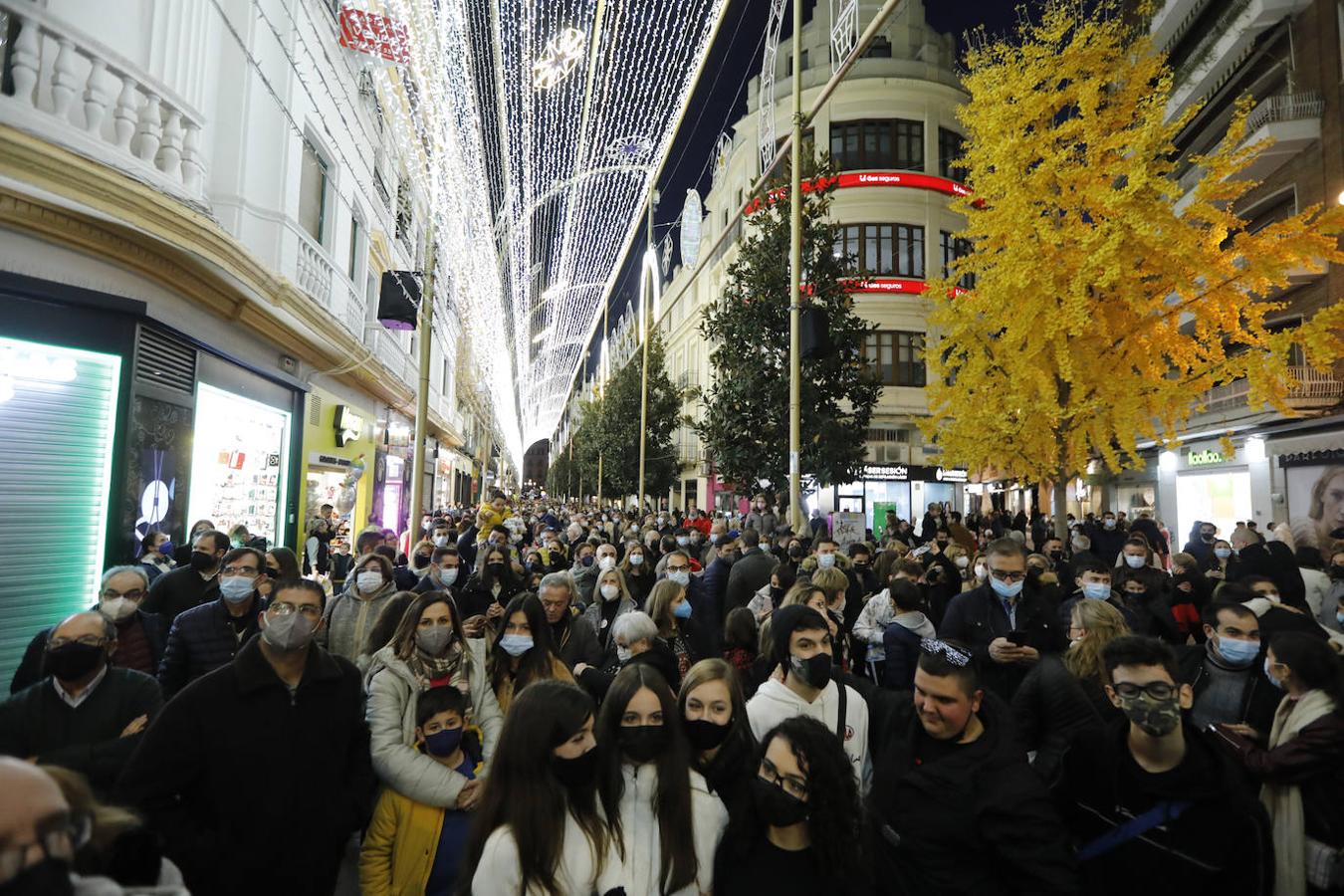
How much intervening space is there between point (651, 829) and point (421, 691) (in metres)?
1.69

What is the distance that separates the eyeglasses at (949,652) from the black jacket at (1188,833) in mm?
670

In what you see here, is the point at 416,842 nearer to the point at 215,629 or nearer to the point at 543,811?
the point at 543,811

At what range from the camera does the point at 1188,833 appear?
8.84 feet

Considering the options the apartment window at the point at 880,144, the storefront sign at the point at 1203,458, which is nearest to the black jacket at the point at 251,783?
the storefront sign at the point at 1203,458

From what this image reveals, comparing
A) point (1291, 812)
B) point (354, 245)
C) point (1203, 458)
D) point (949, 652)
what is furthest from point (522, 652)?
point (1203, 458)

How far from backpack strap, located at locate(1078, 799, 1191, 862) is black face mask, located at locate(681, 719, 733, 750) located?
1471mm

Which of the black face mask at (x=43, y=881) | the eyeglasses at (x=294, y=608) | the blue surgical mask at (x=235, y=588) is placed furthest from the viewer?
the blue surgical mask at (x=235, y=588)

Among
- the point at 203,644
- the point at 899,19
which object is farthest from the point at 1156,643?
the point at 899,19

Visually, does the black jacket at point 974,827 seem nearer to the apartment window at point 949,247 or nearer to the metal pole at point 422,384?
the metal pole at point 422,384

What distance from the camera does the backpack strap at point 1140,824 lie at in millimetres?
2713

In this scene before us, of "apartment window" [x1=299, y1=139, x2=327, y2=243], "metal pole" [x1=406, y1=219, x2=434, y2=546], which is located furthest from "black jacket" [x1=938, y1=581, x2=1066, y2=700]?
"apartment window" [x1=299, y1=139, x2=327, y2=243]

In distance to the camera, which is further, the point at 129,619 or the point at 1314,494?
the point at 1314,494

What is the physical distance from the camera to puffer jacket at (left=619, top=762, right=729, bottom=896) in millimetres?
2447

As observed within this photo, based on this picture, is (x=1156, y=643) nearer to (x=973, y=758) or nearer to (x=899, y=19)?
(x=973, y=758)
